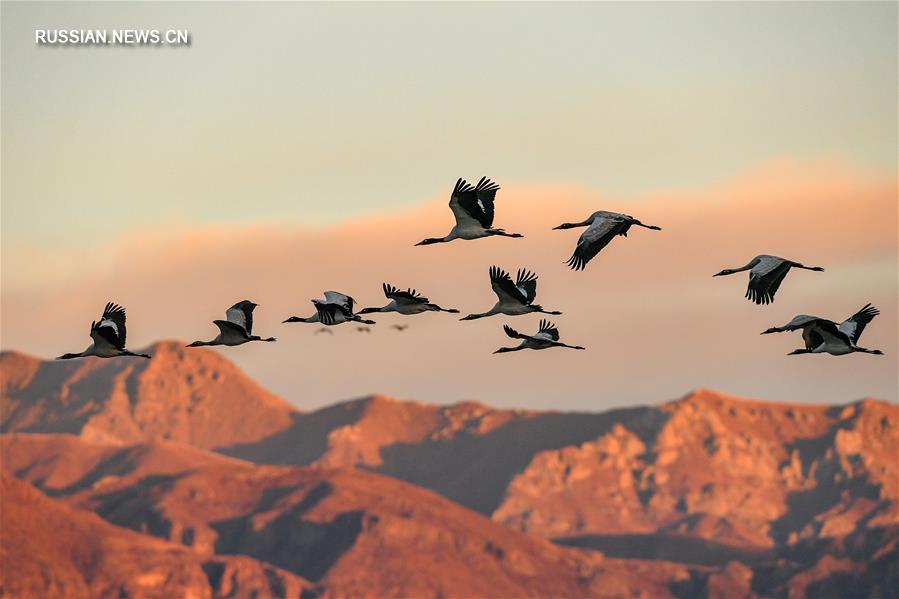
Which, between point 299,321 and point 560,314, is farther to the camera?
point 299,321

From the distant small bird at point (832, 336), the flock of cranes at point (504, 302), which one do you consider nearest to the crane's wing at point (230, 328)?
the flock of cranes at point (504, 302)

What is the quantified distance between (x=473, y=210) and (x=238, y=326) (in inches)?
354

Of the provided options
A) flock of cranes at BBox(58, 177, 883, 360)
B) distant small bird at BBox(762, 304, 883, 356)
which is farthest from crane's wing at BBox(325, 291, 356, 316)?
distant small bird at BBox(762, 304, 883, 356)

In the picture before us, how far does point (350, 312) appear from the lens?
2621 inches

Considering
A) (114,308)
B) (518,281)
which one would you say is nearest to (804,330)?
(518,281)

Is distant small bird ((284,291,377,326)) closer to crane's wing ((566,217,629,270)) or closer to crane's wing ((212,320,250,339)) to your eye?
crane's wing ((212,320,250,339))

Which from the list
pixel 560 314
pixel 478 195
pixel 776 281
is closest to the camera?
pixel 776 281

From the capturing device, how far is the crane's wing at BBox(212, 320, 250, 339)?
62616 millimetres

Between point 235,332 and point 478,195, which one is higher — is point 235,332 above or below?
below

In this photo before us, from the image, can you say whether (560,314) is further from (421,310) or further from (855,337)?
(855,337)

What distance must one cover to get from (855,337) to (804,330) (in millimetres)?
1979

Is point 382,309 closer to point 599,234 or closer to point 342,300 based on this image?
point 342,300

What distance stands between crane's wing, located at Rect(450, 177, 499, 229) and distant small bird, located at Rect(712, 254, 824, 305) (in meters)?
8.68

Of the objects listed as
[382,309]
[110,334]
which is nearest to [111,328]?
[110,334]
